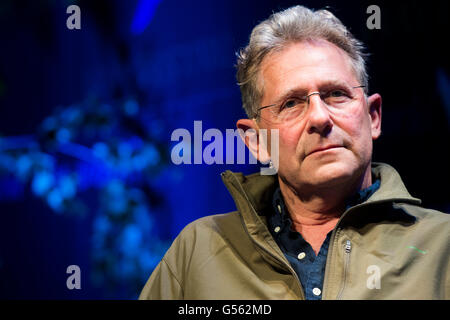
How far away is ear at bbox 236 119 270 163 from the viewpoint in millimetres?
1685

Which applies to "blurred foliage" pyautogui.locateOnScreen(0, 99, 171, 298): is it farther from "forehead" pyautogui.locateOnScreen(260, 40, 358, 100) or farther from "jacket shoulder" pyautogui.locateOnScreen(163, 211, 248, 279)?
"forehead" pyautogui.locateOnScreen(260, 40, 358, 100)

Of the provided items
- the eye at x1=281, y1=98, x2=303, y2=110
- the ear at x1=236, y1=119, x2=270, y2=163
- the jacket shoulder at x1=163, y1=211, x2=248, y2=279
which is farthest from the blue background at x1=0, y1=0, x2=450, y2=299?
the eye at x1=281, y1=98, x2=303, y2=110

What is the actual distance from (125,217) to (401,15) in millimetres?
1940

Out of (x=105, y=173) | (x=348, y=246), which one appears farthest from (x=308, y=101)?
(x=105, y=173)

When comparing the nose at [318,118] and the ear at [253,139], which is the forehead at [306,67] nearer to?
the nose at [318,118]

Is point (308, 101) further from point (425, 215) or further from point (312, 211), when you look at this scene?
point (425, 215)

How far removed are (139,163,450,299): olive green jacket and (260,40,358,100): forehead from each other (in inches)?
14.7

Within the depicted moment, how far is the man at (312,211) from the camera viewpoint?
4.06 feet

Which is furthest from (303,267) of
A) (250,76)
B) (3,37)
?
(3,37)

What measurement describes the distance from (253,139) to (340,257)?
649 mm

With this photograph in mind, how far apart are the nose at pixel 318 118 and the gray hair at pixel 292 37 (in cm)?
Answer: 25

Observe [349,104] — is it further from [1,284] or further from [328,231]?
[1,284]

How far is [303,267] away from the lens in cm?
133

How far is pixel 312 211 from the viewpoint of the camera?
1528 millimetres
